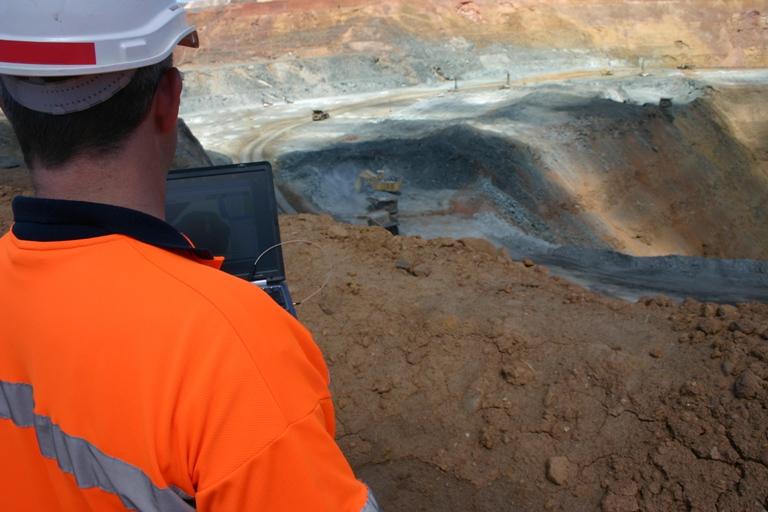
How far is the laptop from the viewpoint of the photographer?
3305 mm

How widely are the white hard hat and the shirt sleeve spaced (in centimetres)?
72

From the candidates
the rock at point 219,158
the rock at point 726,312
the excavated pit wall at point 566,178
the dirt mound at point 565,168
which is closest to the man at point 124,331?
the rock at point 726,312

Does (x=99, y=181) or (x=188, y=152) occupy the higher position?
(x=99, y=181)

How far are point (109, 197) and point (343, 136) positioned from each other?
1886cm

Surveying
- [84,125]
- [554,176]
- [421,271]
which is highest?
[84,125]

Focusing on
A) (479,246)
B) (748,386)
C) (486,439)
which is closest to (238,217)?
(486,439)

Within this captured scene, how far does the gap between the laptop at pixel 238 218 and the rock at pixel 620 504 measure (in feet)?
7.00

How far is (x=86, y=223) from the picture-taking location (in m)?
1.20

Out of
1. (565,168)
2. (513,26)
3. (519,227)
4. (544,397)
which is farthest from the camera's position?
(513,26)

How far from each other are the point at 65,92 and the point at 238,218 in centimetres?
219

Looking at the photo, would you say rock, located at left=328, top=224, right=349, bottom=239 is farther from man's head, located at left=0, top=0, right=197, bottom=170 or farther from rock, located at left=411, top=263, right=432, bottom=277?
man's head, located at left=0, top=0, right=197, bottom=170

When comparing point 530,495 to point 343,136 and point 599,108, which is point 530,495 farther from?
point 599,108

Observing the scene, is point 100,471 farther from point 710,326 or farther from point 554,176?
point 554,176

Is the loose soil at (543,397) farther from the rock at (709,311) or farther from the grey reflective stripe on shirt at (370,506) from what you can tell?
the grey reflective stripe on shirt at (370,506)
